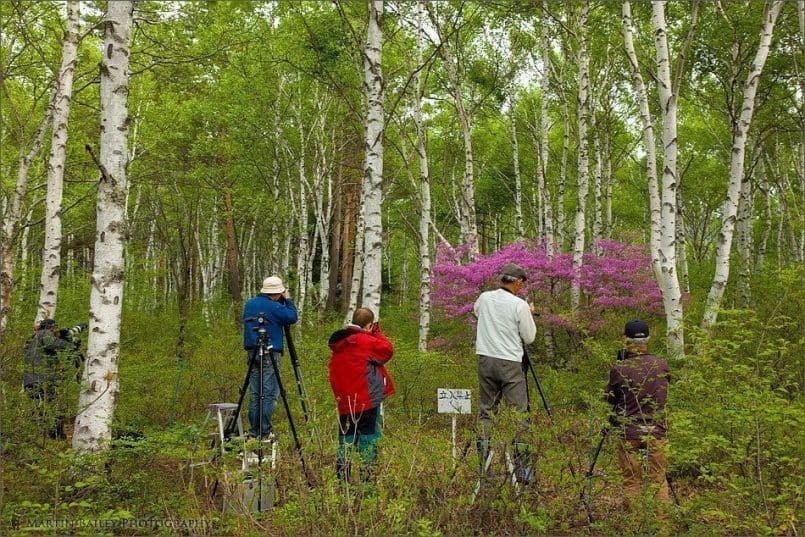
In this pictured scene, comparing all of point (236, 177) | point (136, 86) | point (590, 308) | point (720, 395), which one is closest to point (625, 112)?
point (590, 308)

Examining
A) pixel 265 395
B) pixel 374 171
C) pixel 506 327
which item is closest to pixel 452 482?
pixel 506 327

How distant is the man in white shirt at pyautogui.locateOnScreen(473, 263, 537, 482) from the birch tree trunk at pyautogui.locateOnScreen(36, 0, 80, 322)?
26.8ft

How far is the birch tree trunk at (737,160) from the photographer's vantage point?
9.32 m

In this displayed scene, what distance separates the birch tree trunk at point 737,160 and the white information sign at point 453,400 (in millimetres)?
5685

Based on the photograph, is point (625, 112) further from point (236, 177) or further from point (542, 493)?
point (542, 493)

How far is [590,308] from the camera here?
12.8m

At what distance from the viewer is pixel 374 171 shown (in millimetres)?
7770

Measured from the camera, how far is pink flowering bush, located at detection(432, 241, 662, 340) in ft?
41.0

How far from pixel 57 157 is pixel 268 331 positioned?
257 inches

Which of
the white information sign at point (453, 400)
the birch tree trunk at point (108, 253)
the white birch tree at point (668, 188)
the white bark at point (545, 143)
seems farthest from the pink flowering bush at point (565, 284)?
the birch tree trunk at point (108, 253)

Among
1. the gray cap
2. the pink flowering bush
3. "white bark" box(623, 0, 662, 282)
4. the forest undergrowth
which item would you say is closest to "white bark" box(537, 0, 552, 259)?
the pink flowering bush

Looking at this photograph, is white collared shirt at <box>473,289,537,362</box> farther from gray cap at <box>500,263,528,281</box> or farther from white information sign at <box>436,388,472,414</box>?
white information sign at <box>436,388,472,414</box>

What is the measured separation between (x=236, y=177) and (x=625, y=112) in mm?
15522

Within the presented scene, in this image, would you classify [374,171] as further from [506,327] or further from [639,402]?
[639,402]
